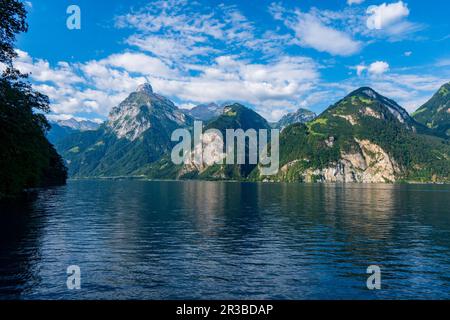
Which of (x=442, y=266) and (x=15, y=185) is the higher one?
(x=15, y=185)

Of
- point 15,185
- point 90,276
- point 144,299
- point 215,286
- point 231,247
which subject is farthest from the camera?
point 15,185

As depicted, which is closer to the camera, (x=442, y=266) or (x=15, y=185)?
(x=442, y=266)

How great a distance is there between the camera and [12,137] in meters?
50.5

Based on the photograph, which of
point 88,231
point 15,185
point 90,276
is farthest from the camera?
point 15,185

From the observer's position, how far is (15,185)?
8025cm

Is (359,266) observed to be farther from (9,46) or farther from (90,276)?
(9,46)

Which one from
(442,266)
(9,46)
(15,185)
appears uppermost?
(9,46)
